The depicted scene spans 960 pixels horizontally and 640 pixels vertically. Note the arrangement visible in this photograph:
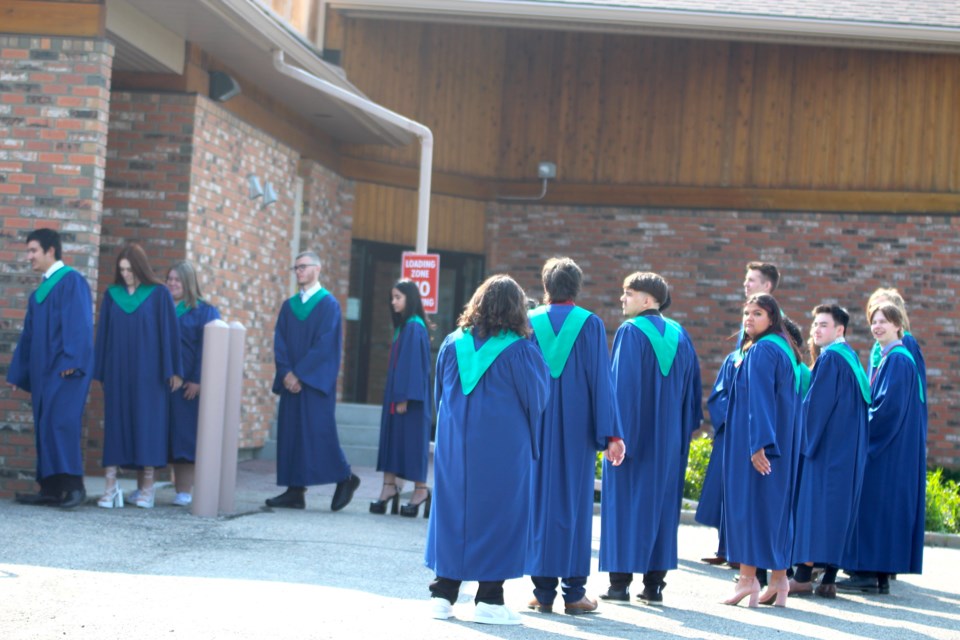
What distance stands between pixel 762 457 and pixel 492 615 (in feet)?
6.55

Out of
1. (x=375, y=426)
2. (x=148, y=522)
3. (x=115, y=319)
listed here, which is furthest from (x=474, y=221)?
(x=148, y=522)

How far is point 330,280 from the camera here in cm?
1683

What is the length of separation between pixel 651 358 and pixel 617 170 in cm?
984

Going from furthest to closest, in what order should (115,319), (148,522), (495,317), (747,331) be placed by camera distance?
(115,319), (148,522), (747,331), (495,317)

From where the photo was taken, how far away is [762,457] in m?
7.88

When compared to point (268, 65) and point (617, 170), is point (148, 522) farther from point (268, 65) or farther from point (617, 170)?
point (617, 170)

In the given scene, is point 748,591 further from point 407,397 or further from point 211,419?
point 211,419

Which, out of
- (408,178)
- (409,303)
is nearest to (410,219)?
(408,178)

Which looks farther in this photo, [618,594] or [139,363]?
[139,363]

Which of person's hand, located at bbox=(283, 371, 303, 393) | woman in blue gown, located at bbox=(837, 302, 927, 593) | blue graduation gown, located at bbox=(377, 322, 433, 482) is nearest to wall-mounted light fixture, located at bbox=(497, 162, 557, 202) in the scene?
blue graduation gown, located at bbox=(377, 322, 433, 482)

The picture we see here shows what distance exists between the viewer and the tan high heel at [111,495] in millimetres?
10109

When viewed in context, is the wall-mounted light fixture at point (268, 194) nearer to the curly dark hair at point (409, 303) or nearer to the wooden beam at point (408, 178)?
the wooden beam at point (408, 178)

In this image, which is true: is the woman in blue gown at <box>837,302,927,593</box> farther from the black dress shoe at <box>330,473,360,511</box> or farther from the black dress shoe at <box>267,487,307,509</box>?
the black dress shoe at <box>267,487,307,509</box>

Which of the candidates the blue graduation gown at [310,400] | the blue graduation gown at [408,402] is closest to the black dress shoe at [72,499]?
the blue graduation gown at [310,400]
